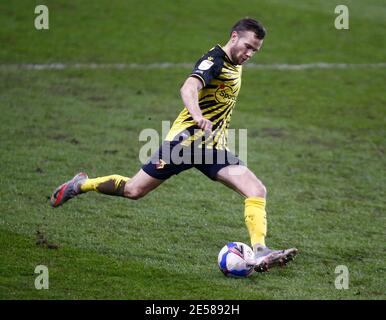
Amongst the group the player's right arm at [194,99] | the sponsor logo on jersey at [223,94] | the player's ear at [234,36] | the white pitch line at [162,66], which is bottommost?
the player's right arm at [194,99]

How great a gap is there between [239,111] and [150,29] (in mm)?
6832

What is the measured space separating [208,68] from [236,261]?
197 cm

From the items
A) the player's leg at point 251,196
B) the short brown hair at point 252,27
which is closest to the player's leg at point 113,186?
the player's leg at point 251,196

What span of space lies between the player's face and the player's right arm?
564 millimetres

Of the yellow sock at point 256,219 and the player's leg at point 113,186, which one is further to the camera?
the player's leg at point 113,186

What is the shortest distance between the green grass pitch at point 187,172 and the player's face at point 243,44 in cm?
223

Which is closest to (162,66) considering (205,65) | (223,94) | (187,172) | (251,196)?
(187,172)

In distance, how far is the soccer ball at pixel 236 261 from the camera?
8.24 meters

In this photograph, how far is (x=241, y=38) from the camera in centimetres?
840

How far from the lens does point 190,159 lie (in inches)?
336

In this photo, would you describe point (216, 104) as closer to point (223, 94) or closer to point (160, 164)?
point (223, 94)

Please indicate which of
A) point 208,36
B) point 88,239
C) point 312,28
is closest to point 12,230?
point 88,239

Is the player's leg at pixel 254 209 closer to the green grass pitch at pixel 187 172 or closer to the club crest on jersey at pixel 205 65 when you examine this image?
the green grass pitch at pixel 187 172

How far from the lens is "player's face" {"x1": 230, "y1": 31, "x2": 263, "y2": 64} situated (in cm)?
837
